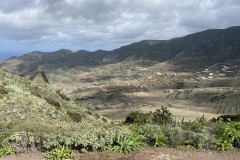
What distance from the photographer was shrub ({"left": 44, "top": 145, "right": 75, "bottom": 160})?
6.82 metres

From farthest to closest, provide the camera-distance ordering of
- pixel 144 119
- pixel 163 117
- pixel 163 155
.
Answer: pixel 163 117
pixel 144 119
pixel 163 155

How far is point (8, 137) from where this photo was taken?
7266mm

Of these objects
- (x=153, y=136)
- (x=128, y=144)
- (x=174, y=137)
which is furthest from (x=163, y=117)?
(x=128, y=144)

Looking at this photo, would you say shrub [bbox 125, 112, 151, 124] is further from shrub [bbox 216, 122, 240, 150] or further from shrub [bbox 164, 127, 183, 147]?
shrub [bbox 216, 122, 240, 150]

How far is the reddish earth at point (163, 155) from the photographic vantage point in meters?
A: 6.99

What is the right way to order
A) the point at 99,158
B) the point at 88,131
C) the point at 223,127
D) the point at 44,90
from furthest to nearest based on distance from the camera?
the point at 44,90
the point at 223,127
the point at 88,131
the point at 99,158

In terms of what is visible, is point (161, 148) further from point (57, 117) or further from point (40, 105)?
point (40, 105)

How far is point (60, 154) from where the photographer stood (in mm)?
6828

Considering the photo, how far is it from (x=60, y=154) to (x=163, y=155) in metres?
4.13

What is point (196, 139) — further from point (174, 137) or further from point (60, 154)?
point (60, 154)

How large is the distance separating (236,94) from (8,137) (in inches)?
3155

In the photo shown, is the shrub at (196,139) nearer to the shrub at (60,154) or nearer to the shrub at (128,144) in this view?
the shrub at (128,144)

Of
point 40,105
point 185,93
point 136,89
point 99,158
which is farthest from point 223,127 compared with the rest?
point 136,89

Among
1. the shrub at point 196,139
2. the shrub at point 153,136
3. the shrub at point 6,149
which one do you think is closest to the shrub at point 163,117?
the shrub at point 153,136
